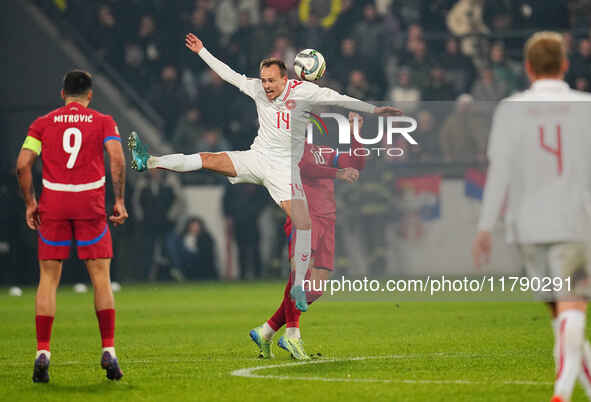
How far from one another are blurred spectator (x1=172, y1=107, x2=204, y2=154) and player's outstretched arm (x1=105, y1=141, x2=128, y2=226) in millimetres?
14168

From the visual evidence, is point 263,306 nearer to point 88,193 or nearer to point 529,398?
point 88,193

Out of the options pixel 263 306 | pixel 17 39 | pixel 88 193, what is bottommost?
pixel 263 306

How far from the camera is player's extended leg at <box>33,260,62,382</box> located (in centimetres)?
817

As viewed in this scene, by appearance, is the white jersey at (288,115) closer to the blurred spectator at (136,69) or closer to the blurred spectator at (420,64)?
the blurred spectator at (420,64)

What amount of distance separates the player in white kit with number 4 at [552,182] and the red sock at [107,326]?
3071 millimetres

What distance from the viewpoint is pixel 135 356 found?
33.4ft

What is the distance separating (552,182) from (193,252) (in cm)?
1633

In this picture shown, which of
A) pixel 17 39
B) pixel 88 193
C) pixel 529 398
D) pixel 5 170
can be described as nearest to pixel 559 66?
pixel 529 398

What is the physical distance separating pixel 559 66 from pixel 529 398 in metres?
2.13

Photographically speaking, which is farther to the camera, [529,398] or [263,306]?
[263,306]

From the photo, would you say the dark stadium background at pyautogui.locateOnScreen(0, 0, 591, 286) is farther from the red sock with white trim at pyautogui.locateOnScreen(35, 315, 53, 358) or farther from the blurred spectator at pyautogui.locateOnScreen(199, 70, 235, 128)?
the red sock with white trim at pyautogui.locateOnScreen(35, 315, 53, 358)

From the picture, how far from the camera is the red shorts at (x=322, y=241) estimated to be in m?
10.3

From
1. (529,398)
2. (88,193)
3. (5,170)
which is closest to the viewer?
(529,398)

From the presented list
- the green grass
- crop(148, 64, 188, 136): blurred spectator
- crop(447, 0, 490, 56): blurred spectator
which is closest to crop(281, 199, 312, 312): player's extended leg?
the green grass
